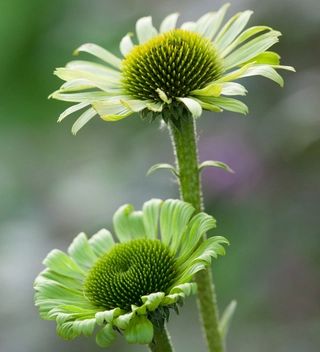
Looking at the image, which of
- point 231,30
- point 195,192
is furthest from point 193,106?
point 231,30

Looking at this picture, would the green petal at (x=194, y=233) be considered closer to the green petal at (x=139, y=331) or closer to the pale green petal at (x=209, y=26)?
the green petal at (x=139, y=331)

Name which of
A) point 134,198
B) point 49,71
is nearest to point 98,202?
point 134,198

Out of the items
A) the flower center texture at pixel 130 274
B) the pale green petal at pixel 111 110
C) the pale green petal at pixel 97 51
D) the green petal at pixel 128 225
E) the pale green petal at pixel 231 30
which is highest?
the pale green petal at pixel 97 51

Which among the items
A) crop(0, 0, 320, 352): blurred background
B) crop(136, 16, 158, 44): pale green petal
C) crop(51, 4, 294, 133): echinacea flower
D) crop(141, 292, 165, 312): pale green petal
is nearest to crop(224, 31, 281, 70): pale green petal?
crop(51, 4, 294, 133): echinacea flower

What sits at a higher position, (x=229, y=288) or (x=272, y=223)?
(x=272, y=223)

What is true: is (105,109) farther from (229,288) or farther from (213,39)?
(229,288)

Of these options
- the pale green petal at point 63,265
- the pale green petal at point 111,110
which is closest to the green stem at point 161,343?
the pale green petal at point 63,265

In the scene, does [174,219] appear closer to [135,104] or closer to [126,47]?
[135,104]
